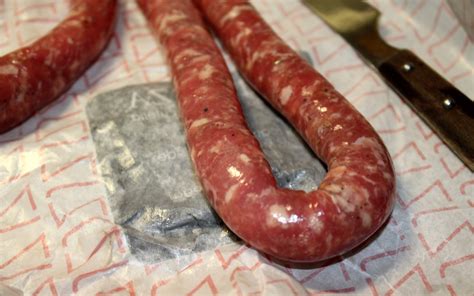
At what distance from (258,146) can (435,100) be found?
0.67m

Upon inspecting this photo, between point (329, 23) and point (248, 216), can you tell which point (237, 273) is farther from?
point (329, 23)

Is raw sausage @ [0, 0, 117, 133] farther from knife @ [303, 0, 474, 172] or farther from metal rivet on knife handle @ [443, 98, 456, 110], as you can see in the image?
metal rivet on knife handle @ [443, 98, 456, 110]

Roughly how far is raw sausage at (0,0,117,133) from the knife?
2.91 feet

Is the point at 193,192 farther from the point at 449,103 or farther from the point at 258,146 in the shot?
the point at 449,103

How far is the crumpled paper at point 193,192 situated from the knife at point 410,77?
0.07 m

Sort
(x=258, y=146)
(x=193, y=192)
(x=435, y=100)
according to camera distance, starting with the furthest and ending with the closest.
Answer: (x=435, y=100) < (x=193, y=192) < (x=258, y=146)

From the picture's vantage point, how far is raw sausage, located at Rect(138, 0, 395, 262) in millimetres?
1358

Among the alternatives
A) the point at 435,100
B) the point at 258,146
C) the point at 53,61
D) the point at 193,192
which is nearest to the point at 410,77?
the point at 435,100

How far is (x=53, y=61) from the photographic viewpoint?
1.88 metres

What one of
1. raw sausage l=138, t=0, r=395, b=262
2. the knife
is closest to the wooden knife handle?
the knife

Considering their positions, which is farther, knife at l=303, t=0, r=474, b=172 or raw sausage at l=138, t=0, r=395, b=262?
knife at l=303, t=0, r=474, b=172

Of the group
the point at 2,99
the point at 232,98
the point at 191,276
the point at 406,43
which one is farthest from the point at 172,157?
the point at 406,43

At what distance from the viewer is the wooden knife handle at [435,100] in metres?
1.72

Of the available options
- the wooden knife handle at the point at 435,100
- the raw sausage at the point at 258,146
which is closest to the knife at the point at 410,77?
the wooden knife handle at the point at 435,100
